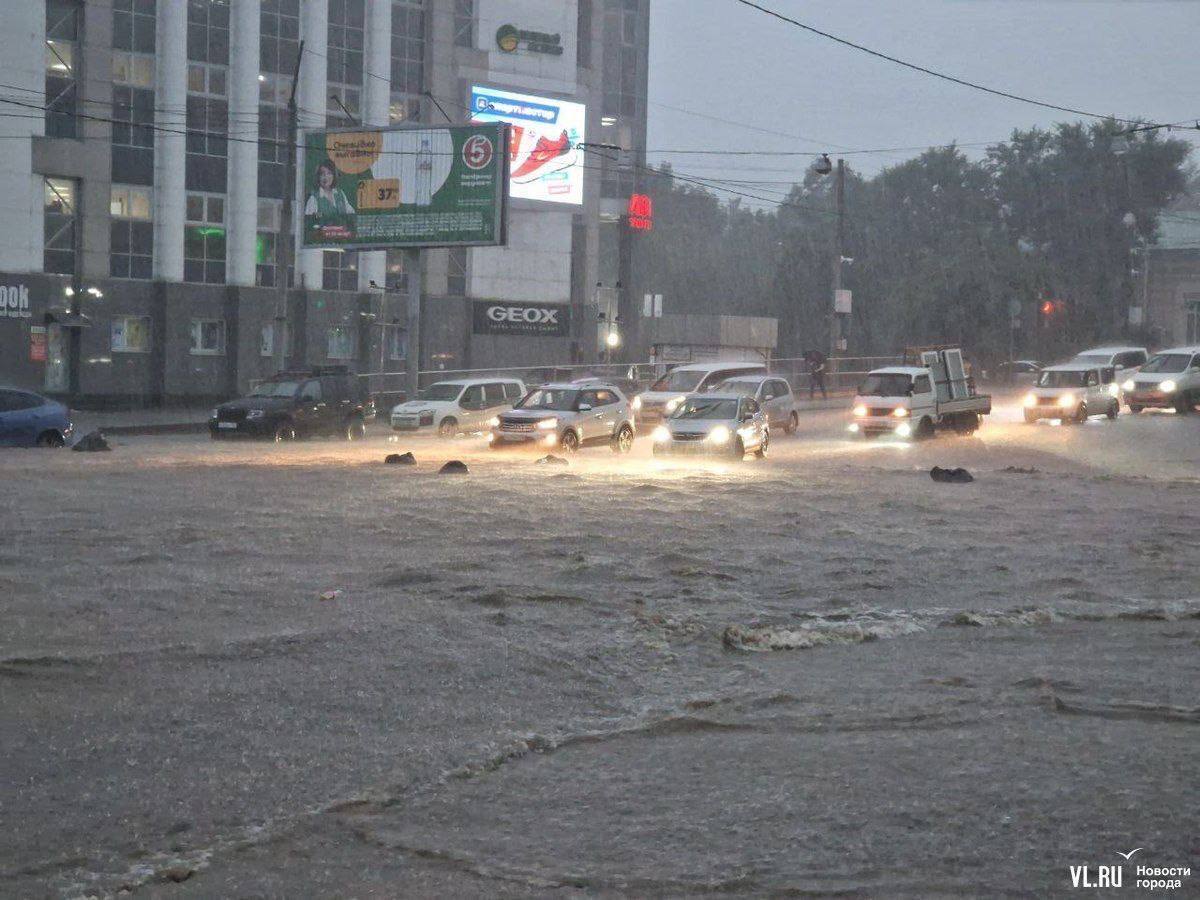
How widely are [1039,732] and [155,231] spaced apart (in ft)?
151

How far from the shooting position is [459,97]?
59844mm

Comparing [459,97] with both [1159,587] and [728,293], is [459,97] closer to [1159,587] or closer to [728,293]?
[1159,587]

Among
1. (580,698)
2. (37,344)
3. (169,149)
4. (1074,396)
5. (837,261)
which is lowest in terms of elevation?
(580,698)

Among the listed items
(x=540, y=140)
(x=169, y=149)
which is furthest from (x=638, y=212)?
(x=169, y=149)

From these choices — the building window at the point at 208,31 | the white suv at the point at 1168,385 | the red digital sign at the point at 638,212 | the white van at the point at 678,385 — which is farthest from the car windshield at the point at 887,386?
the red digital sign at the point at 638,212

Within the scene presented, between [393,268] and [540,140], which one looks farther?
[540,140]

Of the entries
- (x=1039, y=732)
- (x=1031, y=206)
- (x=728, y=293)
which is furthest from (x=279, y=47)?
(x=728, y=293)

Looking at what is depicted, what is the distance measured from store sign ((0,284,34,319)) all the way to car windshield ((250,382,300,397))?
44.9ft

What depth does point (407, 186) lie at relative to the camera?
43594 mm

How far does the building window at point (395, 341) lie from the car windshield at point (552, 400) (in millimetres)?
27353

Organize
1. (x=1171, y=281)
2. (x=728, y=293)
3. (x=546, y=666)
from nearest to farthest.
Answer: (x=546, y=666) < (x=1171, y=281) < (x=728, y=293)

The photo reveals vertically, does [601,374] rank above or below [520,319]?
below

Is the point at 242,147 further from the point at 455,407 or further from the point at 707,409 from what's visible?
the point at 707,409

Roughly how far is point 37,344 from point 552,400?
22.2 metres
